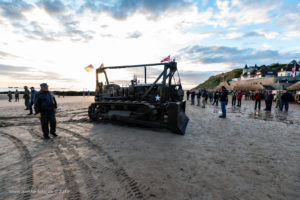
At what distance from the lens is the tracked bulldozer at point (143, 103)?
576cm

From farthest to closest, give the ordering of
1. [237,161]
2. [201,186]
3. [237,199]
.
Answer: [237,161] < [201,186] < [237,199]

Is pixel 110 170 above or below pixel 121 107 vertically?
below

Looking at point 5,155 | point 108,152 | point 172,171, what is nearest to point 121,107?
point 108,152

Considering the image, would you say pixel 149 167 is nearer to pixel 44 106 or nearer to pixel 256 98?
pixel 44 106

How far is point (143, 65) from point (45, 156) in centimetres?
455

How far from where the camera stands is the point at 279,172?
2.88m

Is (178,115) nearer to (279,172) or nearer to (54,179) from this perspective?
(279,172)

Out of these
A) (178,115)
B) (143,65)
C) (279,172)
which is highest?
(143,65)

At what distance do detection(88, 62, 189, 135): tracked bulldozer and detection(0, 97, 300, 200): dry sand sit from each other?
1.06 m

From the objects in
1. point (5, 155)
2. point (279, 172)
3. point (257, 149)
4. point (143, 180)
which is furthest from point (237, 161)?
point (5, 155)

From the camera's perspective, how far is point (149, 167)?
9.91 ft

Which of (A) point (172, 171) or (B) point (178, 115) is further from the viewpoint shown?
(B) point (178, 115)

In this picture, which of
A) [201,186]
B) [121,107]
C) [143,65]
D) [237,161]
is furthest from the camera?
[121,107]

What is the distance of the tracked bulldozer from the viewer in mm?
5761
